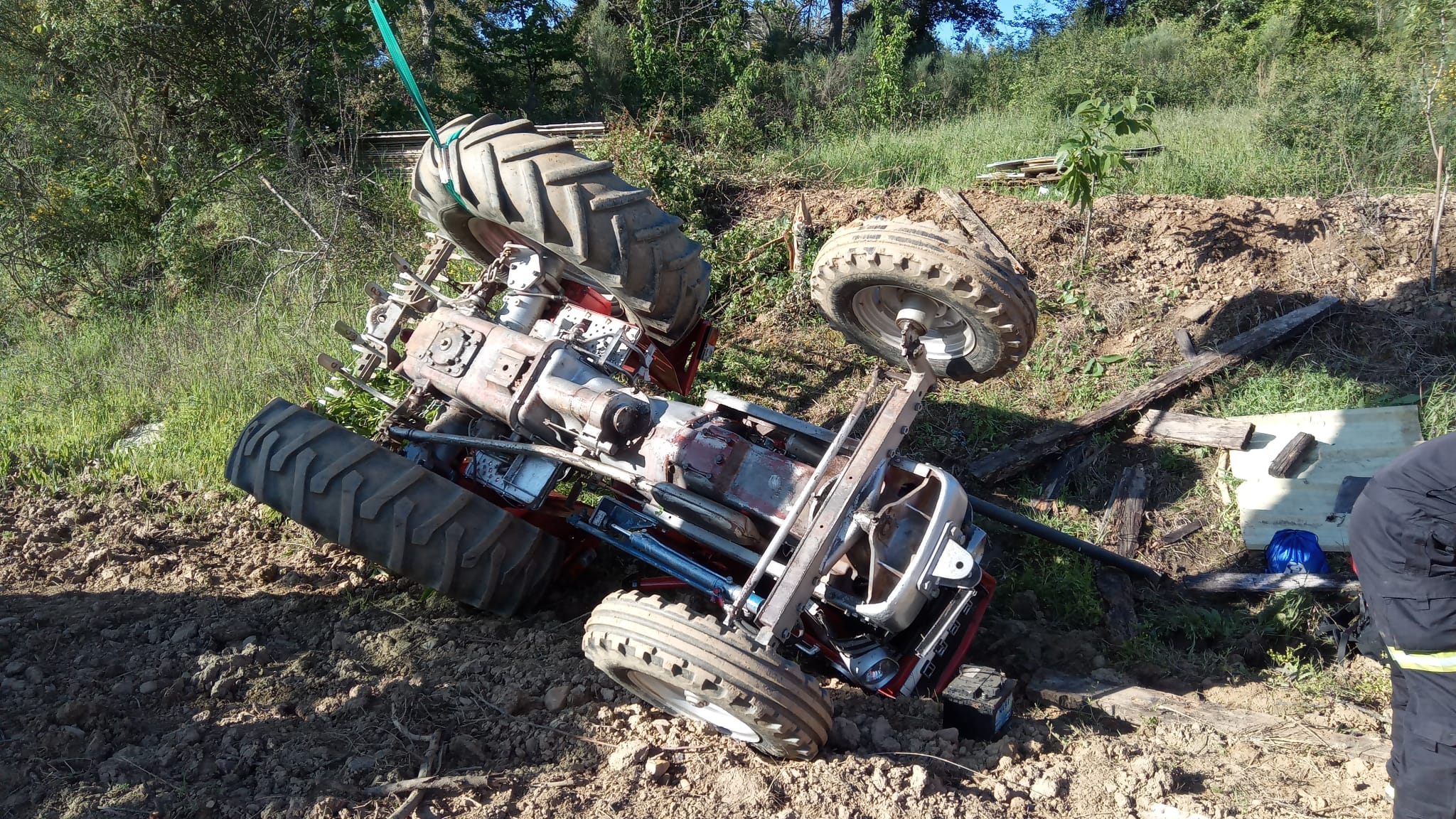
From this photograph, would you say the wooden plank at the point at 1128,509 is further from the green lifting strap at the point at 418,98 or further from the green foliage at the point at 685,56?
the green foliage at the point at 685,56

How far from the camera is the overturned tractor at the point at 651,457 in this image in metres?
3.34

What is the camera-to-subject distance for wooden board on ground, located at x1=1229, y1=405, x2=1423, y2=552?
5.09 m

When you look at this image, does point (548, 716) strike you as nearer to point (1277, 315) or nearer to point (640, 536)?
point (640, 536)

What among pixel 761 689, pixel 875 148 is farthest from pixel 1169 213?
pixel 761 689

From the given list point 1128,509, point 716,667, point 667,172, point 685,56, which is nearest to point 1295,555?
point 1128,509

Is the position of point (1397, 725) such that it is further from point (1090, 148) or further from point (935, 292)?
point (1090, 148)

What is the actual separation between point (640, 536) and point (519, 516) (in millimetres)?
748

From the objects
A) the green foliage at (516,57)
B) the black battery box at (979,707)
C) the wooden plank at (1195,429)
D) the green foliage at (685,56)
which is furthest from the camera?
the green foliage at (516,57)

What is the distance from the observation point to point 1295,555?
4.80m

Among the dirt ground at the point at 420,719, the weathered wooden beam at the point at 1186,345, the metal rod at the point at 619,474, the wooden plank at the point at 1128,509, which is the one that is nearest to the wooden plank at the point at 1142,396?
the weathered wooden beam at the point at 1186,345

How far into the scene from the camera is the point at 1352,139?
811cm

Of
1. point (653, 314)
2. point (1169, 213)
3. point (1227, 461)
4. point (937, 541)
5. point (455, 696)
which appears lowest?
point (455, 696)

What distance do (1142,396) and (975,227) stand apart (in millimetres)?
2012

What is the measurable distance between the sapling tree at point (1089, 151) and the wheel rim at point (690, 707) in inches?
190
